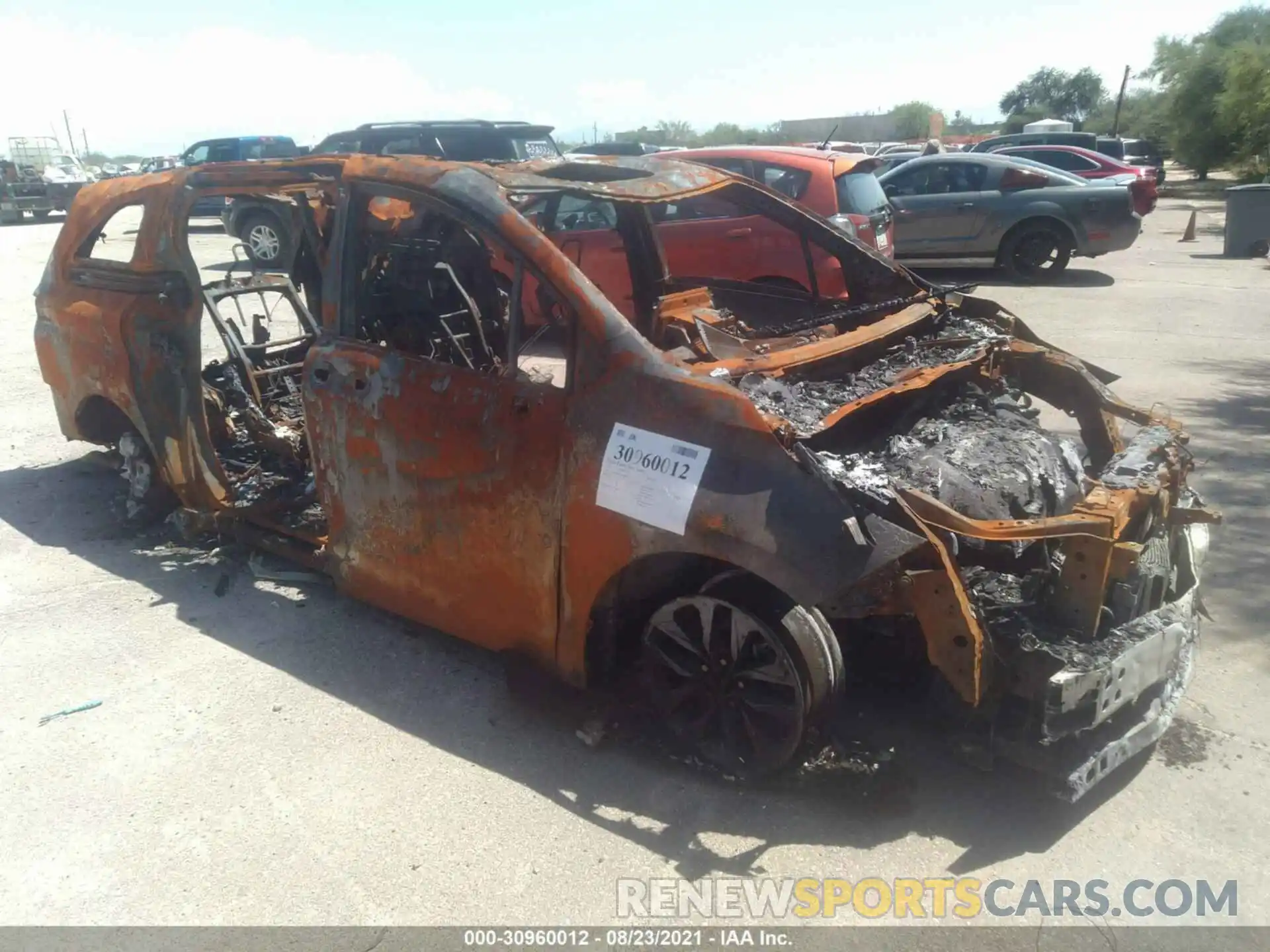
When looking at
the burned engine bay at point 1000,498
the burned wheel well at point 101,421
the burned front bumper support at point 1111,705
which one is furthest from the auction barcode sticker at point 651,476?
the burned wheel well at point 101,421

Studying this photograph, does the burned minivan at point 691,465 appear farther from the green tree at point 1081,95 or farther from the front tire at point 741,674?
the green tree at point 1081,95

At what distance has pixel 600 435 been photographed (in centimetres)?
308

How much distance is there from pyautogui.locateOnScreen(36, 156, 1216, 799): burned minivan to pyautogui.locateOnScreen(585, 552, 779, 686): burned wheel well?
13 mm

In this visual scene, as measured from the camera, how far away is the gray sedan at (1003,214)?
12383 mm

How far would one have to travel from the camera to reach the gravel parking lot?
2805 millimetres

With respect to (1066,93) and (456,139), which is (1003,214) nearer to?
(456,139)

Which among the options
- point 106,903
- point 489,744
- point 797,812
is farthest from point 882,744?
point 106,903

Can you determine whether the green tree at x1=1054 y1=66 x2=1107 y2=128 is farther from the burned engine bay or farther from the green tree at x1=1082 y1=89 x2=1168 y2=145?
the burned engine bay

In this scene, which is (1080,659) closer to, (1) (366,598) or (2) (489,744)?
(2) (489,744)

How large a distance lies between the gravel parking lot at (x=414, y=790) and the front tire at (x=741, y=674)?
0.47 ft

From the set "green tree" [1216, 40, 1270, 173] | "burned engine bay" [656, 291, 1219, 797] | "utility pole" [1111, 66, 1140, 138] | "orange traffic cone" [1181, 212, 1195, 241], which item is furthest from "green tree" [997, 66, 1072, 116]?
"burned engine bay" [656, 291, 1219, 797]

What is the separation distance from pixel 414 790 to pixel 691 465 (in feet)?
4.73

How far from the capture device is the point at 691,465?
291 centimetres

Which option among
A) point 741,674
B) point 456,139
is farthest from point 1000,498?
point 456,139
